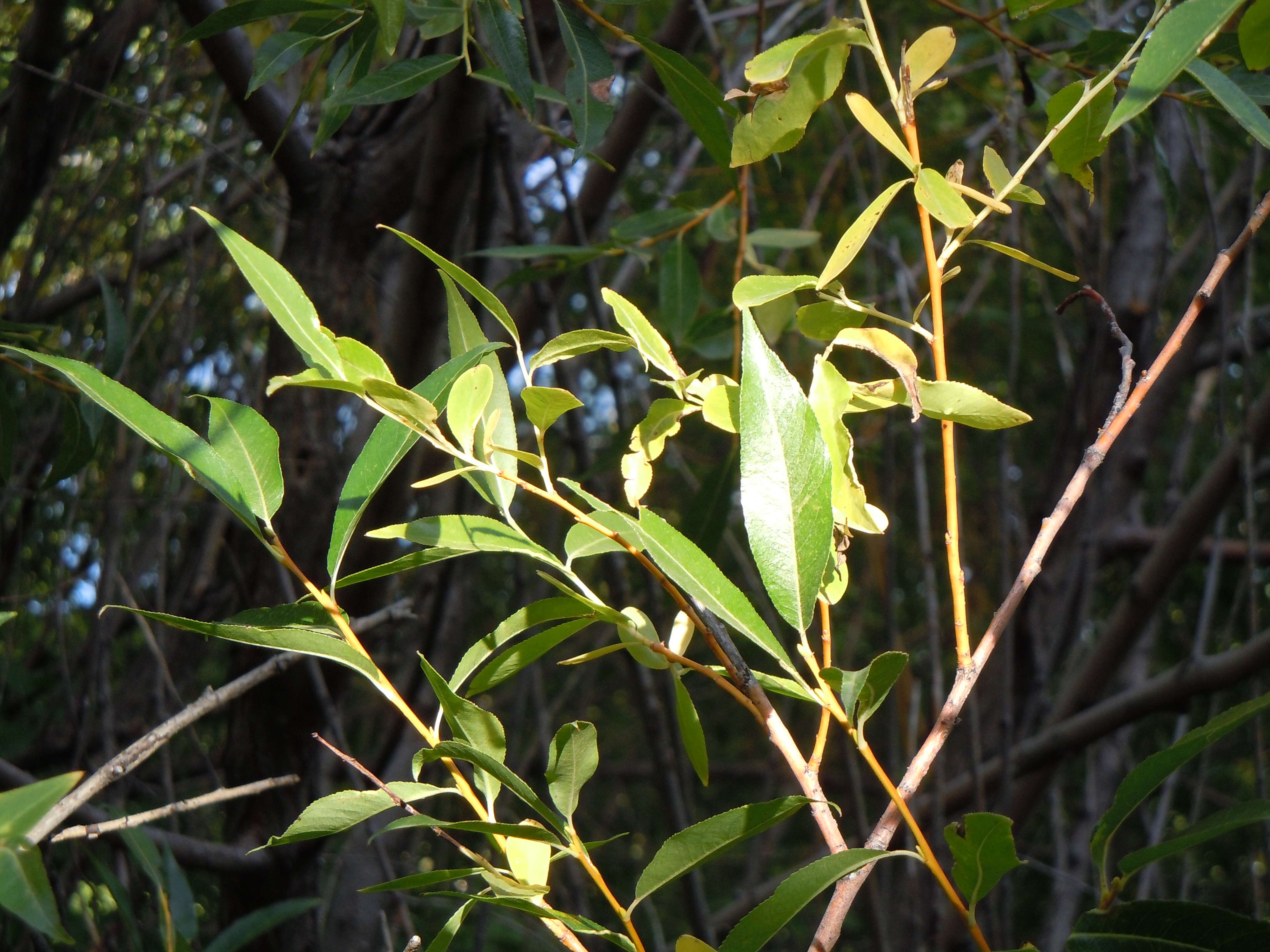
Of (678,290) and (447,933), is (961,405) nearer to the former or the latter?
(447,933)

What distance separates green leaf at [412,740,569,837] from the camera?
272mm

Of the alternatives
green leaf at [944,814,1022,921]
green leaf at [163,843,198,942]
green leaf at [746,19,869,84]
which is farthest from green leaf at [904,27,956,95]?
green leaf at [163,843,198,942]

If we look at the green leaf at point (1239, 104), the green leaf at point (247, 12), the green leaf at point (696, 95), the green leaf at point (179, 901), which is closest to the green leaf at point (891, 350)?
the green leaf at point (1239, 104)

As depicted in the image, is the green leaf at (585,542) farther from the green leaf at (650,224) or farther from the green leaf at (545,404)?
the green leaf at (650,224)

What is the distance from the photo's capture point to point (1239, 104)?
0.93ft

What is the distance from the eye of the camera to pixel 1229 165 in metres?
1.54

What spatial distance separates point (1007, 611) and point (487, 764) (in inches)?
6.1

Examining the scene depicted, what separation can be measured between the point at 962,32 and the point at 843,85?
0.30 meters

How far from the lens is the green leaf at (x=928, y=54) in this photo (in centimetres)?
32

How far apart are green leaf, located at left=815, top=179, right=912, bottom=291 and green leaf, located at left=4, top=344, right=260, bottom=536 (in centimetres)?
20

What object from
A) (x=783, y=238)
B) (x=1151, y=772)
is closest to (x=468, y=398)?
(x=1151, y=772)

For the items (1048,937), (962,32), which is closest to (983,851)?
(1048,937)

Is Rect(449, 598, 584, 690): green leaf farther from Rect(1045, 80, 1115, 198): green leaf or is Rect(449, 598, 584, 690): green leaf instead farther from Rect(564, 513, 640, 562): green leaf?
Rect(1045, 80, 1115, 198): green leaf

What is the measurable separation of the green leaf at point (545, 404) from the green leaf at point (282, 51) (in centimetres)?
29
